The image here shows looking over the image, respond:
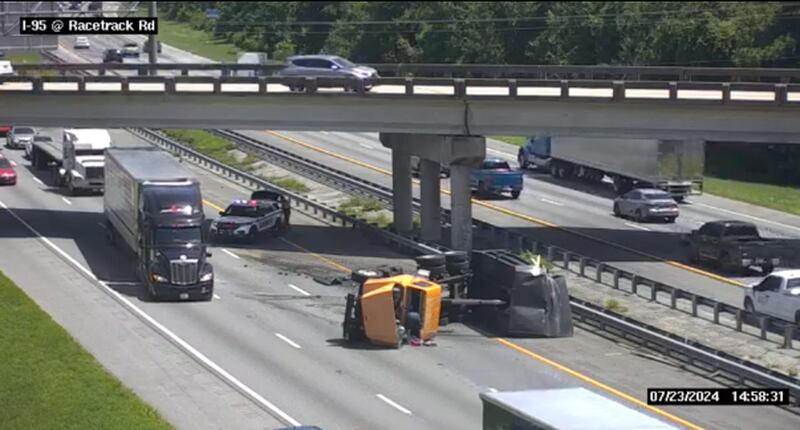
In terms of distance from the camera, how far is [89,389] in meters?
35.6

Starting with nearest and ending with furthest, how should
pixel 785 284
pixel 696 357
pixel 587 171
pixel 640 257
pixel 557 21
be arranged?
pixel 696 357, pixel 785 284, pixel 640 257, pixel 587 171, pixel 557 21

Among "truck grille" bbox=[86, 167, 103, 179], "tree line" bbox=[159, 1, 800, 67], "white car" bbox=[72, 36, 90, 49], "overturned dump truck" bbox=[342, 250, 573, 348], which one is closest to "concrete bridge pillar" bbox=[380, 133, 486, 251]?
"overturned dump truck" bbox=[342, 250, 573, 348]

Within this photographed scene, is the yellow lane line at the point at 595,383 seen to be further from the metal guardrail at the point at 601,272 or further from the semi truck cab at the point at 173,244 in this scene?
the semi truck cab at the point at 173,244

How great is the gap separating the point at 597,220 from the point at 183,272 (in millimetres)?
23469

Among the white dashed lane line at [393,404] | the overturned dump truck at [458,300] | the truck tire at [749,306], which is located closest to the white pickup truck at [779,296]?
the truck tire at [749,306]

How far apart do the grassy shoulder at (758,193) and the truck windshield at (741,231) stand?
1530 cm

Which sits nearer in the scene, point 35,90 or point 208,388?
point 208,388

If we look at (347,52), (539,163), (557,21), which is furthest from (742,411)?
(347,52)

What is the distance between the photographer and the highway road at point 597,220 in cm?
5388

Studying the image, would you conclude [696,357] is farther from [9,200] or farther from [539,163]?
[539,163]

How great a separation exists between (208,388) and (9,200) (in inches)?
1316

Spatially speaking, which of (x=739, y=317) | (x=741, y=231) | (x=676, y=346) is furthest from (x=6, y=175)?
(x=676, y=346)

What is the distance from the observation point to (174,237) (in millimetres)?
48188

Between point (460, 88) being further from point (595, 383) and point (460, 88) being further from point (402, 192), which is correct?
point (595, 383)
